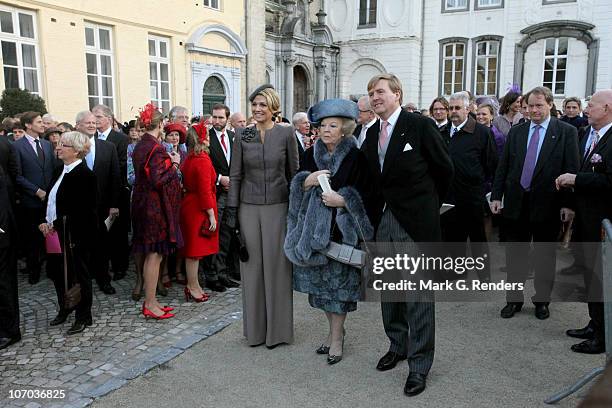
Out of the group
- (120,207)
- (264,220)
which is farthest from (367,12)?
(264,220)

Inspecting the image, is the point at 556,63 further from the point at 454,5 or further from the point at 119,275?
the point at 119,275

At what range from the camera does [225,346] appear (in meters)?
4.34

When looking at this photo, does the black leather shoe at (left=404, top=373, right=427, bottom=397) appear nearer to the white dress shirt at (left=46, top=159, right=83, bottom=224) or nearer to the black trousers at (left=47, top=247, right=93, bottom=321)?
the black trousers at (left=47, top=247, right=93, bottom=321)

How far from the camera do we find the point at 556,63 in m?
23.3

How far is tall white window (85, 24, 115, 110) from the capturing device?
41.8 feet

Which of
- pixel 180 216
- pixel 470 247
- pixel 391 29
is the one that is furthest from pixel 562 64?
pixel 180 216

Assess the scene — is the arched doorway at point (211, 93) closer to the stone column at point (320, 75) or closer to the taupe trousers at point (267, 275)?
the stone column at point (320, 75)

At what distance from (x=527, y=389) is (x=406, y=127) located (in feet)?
6.69

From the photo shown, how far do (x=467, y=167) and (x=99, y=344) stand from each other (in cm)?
418

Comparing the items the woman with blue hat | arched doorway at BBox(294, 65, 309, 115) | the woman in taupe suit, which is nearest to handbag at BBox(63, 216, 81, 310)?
the woman in taupe suit

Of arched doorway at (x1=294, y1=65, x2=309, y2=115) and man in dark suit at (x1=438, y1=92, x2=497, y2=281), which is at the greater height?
arched doorway at (x1=294, y1=65, x2=309, y2=115)

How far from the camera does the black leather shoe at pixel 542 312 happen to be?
4.86 metres

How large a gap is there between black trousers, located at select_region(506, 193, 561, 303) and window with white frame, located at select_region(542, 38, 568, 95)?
832 inches

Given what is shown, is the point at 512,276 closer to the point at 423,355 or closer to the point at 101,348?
the point at 423,355
